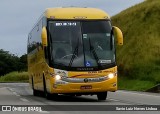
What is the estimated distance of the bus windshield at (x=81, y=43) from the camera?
2122 centimetres

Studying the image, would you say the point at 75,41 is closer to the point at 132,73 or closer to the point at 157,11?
the point at 132,73

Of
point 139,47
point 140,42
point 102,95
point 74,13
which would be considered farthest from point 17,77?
point 74,13

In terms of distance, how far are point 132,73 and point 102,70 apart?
34127 mm

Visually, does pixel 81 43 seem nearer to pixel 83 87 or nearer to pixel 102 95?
pixel 83 87

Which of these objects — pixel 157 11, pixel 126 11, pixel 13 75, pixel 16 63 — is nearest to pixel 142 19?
pixel 157 11

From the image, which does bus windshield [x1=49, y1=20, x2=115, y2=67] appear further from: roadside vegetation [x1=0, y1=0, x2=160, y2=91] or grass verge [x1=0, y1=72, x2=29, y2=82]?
grass verge [x1=0, y1=72, x2=29, y2=82]

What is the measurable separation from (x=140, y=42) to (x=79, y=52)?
43242 mm

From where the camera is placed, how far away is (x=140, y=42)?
6394cm

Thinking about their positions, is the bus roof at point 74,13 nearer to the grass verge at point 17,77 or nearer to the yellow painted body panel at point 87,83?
the yellow painted body panel at point 87,83

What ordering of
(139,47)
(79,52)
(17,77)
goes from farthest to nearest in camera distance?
(17,77) → (139,47) → (79,52)

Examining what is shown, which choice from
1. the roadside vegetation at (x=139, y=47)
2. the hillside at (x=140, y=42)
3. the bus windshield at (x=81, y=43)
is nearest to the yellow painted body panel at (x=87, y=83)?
the bus windshield at (x=81, y=43)

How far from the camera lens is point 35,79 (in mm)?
27625

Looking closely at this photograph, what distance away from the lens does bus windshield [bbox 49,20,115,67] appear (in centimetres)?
2122

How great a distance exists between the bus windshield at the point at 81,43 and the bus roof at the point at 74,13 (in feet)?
0.88
